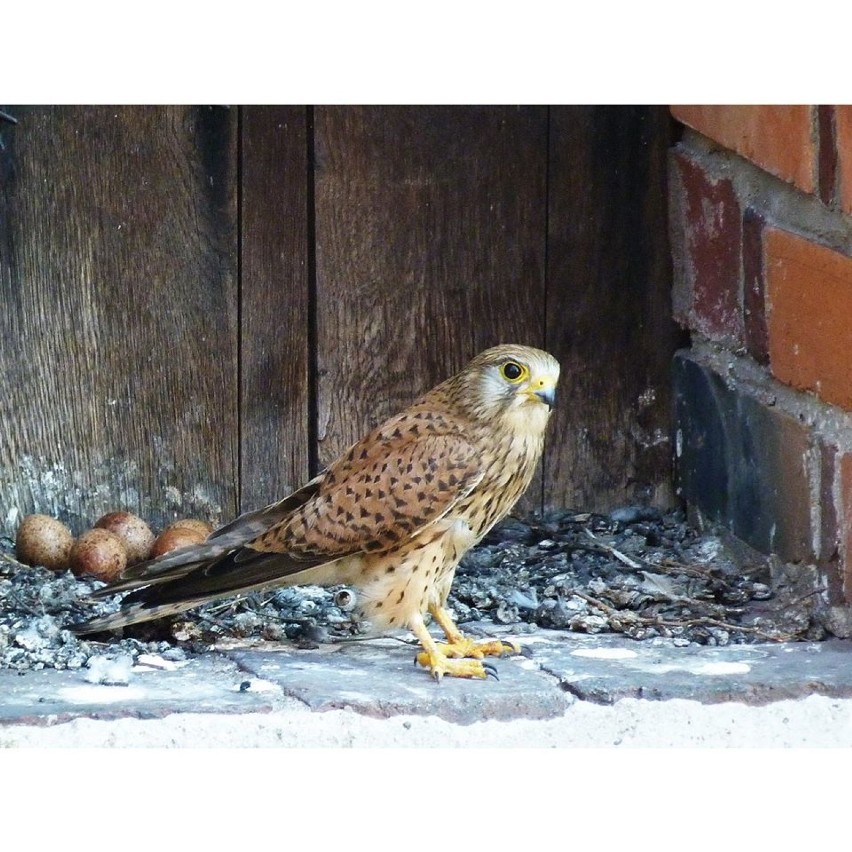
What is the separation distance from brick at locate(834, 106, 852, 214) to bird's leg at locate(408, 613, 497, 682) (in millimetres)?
1166

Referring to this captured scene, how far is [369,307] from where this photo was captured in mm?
4469

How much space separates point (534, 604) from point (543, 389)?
61 cm

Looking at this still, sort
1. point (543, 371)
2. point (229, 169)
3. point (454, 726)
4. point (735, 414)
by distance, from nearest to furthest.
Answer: point (454, 726)
point (543, 371)
point (735, 414)
point (229, 169)

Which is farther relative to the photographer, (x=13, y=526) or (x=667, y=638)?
(x=13, y=526)

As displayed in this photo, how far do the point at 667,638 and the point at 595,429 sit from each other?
1.02 m

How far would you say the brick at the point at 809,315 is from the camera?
11.4ft

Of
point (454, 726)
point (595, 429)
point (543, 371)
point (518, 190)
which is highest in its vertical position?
point (518, 190)

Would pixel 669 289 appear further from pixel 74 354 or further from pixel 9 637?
pixel 9 637

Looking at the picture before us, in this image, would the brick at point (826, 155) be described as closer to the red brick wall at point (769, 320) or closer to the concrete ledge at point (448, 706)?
the red brick wall at point (769, 320)

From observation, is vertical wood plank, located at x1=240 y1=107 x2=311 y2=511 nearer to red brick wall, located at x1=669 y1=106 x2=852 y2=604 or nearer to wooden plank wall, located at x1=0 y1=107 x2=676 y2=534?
wooden plank wall, located at x1=0 y1=107 x2=676 y2=534

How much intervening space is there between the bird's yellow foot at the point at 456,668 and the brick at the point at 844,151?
116 centimetres

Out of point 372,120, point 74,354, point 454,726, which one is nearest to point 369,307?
point 372,120

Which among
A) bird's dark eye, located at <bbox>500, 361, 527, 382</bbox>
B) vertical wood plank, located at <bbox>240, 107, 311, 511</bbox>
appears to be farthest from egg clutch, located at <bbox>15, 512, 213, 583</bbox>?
bird's dark eye, located at <bbox>500, 361, 527, 382</bbox>

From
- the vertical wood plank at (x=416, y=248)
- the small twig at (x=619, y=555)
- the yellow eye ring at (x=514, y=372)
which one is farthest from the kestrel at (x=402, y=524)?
the vertical wood plank at (x=416, y=248)
